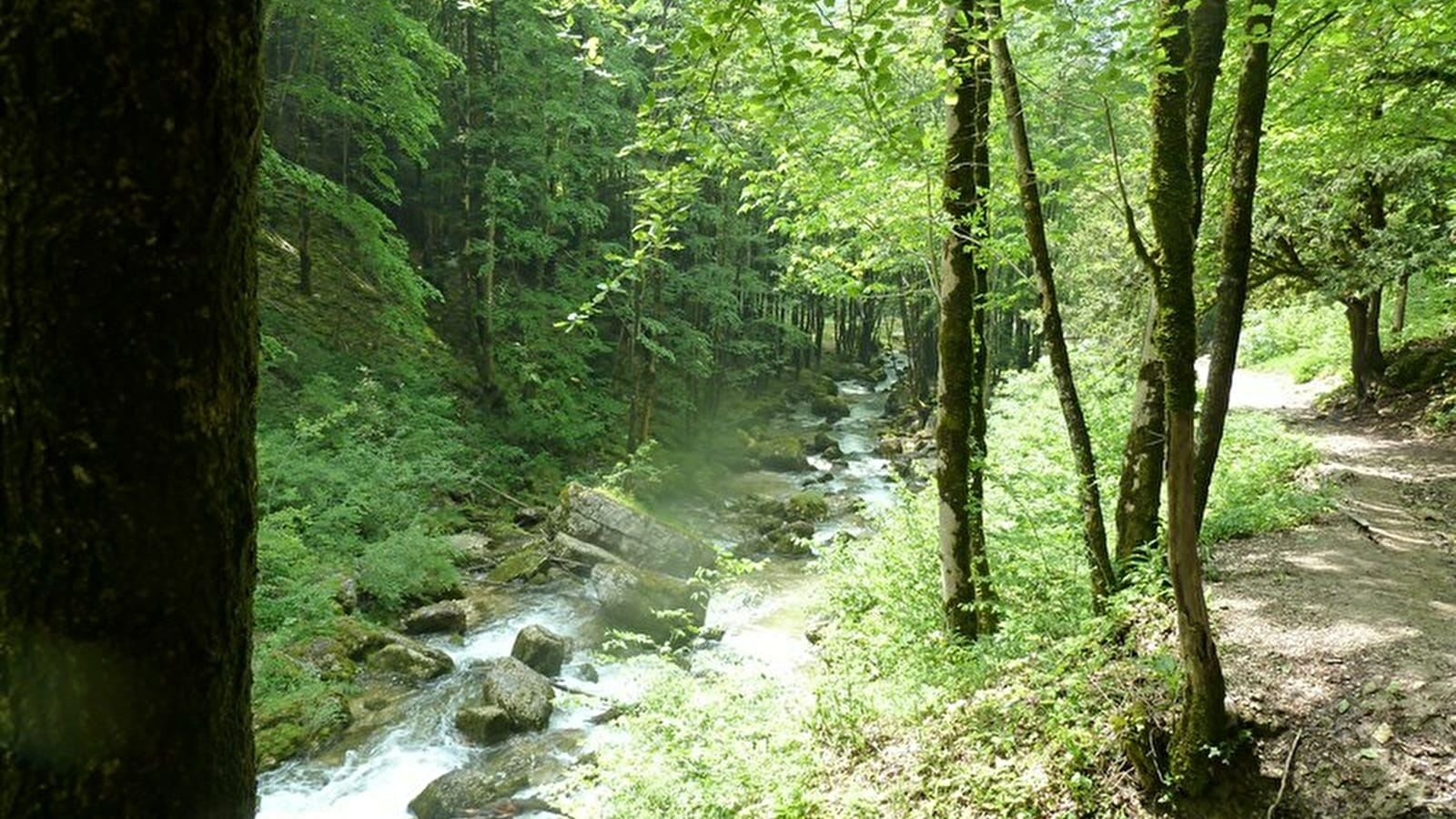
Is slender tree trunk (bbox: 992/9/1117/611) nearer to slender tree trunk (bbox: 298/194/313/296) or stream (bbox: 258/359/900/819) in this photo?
stream (bbox: 258/359/900/819)

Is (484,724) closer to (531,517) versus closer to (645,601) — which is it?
(645,601)

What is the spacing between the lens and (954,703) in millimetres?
5160

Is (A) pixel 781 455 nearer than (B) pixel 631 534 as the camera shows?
No

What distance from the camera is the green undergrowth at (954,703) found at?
4.09m

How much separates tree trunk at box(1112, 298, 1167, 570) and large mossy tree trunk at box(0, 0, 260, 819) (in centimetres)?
518

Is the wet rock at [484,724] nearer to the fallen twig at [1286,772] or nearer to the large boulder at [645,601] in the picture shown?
the large boulder at [645,601]

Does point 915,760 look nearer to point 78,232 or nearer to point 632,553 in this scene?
point 78,232

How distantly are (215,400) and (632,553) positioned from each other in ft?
40.2

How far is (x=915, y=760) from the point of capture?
4.73m

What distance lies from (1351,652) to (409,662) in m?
9.38

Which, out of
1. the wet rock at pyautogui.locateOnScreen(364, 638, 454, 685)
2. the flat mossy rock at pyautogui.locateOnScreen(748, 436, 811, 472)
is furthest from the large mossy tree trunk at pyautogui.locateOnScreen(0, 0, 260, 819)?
the flat mossy rock at pyautogui.locateOnScreen(748, 436, 811, 472)

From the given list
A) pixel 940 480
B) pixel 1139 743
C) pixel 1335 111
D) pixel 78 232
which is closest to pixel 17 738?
pixel 78 232

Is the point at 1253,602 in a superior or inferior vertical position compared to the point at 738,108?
inferior

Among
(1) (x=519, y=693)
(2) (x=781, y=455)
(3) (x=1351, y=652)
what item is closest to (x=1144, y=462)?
(3) (x=1351, y=652)
